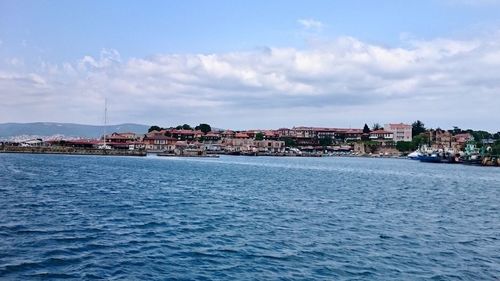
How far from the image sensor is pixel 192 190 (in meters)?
38.9

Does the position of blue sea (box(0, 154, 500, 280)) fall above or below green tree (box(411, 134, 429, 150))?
below

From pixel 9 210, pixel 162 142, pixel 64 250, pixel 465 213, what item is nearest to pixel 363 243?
pixel 64 250

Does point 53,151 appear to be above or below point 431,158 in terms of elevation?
above

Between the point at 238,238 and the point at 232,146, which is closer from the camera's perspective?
the point at 238,238

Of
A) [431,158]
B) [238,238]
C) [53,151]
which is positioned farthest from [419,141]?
[238,238]

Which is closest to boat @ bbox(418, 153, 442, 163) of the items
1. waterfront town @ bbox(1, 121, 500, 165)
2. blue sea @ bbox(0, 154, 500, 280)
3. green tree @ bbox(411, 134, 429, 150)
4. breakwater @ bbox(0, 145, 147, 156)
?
waterfront town @ bbox(1, 121, 500, 165)

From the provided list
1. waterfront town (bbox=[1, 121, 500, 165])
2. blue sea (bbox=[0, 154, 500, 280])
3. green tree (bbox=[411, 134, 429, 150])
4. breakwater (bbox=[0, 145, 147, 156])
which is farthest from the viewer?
green tree (bbox=[411, 134, 429, 150])

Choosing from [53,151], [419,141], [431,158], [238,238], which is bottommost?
[238,238]

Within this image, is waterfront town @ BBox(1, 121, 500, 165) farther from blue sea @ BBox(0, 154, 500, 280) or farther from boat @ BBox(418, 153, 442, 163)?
blue sea @ BBox(0, 154, 500, 280)

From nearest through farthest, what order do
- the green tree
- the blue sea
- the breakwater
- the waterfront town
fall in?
the blue sea < the breakwater < the waterfront town < the green tree

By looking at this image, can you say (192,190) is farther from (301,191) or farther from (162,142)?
(162,142)

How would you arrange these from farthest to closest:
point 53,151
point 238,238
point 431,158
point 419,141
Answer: point 419,141 < point 431,158 < point 53,151 < point 238,238

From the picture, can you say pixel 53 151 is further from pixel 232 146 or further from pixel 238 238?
pixel 238 238

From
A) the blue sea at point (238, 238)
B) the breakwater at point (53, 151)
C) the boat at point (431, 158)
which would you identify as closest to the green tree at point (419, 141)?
the boat at point (431, 158)
